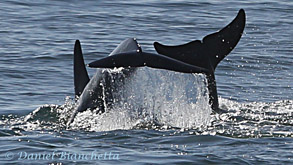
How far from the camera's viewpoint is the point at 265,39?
21.2m

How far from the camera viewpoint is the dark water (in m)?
9.70

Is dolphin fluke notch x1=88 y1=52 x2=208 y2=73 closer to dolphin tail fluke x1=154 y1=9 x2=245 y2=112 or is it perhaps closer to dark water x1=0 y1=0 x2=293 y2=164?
dark water x1=0 y1=0 x2=293 y2=164

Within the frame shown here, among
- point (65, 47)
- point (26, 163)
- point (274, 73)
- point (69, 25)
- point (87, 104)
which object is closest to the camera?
point (26, 163)

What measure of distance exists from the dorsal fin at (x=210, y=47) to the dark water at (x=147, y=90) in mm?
364

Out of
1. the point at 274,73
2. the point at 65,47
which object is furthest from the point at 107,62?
the point at 65,47

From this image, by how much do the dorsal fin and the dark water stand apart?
0.36m

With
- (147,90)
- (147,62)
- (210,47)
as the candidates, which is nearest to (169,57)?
(147,62)

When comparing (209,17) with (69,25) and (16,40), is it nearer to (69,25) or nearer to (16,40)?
(69,25)

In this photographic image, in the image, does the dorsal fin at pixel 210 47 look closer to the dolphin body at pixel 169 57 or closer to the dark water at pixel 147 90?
the dolphin body at pixel 169 57

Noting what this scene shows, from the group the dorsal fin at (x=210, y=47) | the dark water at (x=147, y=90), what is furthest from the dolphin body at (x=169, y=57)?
the dark water at (x=147, y=90)

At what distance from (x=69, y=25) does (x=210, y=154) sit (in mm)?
14114

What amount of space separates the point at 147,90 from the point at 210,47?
122cm

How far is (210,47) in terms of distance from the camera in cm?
1212

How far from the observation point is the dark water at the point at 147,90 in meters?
9.70
